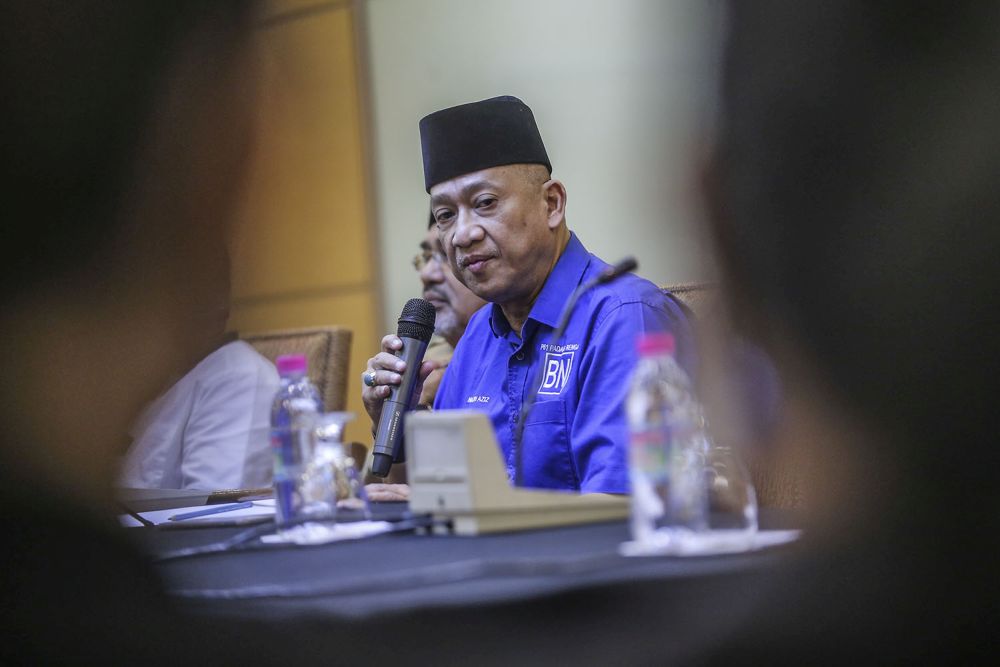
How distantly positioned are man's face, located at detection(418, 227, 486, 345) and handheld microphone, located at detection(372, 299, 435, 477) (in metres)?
1.08

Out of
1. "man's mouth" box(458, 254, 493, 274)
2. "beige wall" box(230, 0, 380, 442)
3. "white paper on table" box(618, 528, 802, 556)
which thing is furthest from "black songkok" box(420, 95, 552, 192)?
"beige wall" box(230, 0, 380, 442)

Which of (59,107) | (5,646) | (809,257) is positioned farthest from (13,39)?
(809,257)

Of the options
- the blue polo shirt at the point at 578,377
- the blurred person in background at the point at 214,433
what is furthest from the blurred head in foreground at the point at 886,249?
the blurred person in background at the point at 214,433

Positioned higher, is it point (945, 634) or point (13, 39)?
point (13, 39)

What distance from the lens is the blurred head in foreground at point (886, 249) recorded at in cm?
68

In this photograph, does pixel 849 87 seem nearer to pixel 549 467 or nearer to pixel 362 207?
pixel 549 467

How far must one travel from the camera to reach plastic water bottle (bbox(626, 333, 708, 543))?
85cm

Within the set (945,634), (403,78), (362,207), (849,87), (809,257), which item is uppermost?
(403,78)

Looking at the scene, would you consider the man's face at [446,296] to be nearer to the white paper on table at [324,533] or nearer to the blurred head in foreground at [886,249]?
the white paper on table at [324,533]

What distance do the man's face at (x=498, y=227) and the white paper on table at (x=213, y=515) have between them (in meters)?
0.66

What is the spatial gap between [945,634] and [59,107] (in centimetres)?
71

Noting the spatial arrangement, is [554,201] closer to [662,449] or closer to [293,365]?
[293,365]

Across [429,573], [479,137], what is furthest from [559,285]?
[429,573]

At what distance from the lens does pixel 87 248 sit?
68 cm
